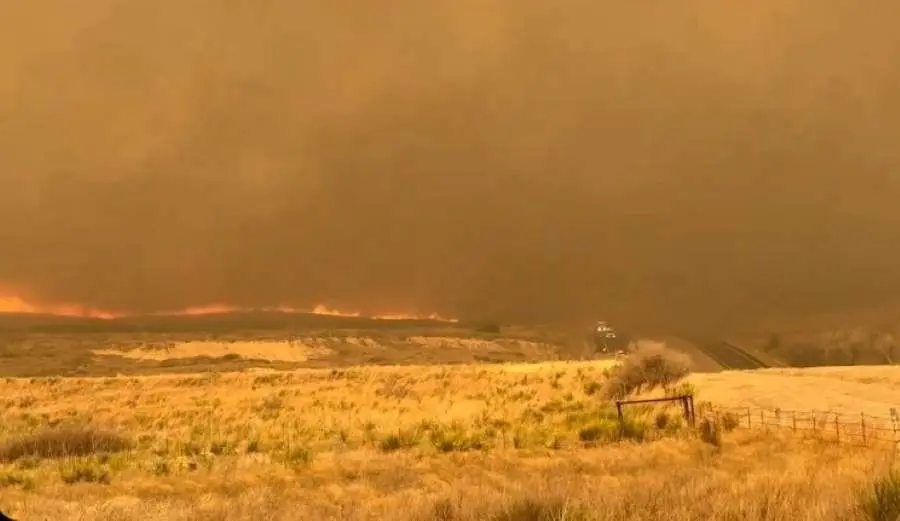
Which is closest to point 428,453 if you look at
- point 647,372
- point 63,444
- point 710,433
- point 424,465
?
point 424,465

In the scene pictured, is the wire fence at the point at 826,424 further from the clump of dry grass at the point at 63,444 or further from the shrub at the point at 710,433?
the clump of dry grass at the point at 63,444

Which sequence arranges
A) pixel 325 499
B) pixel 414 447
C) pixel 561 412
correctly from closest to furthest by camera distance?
pixel 325 499 → pixel 414 447 → pixel 561 412

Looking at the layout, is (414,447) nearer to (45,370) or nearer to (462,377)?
(462,377)

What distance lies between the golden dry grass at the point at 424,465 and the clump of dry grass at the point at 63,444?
426 millimetres

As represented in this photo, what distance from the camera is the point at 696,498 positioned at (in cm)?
963

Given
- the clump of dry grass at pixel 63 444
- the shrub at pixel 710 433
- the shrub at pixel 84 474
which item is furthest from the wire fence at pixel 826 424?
the clump of dry grass at pixel 63 444

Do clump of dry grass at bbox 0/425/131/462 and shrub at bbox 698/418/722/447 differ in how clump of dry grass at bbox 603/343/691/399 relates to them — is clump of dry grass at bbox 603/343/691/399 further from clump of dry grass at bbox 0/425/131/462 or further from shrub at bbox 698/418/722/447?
clump of dry grass at bbox 0/425/131/462

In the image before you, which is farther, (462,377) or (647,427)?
(462,377)

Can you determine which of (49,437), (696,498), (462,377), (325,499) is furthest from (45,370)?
(696,498)

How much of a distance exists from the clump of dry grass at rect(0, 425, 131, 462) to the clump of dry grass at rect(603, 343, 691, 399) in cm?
2349

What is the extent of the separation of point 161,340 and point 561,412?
14500 centimetres

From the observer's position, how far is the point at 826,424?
25469 mm

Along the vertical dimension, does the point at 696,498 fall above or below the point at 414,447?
above

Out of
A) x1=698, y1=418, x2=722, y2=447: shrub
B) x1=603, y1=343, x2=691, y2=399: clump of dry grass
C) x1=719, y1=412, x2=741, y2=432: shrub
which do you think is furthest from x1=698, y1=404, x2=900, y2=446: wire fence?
x1=603, y1=343, x2=691, y2=399: clump of dry grass
